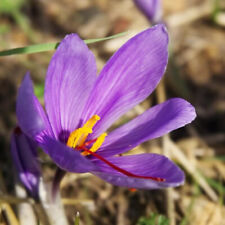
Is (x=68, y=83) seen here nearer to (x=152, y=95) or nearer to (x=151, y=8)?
(x=151, y=8)

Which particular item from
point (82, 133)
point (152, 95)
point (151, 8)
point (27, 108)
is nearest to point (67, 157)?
point (27, 108)

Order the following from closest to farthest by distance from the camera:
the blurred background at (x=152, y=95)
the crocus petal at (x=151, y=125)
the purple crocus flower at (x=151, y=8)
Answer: the crocus petal at (x=151, y=125) < the blurred background at (x=152, y=95) < the purple crocus flower at (x=151, y=8)

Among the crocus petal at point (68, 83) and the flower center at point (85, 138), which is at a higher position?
the crocus petal at point (68, 83)

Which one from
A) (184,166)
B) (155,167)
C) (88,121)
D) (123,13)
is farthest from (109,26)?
(155,167)

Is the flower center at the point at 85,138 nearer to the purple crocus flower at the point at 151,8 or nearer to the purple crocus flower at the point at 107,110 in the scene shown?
the purple crocus flower at the point at 107,110

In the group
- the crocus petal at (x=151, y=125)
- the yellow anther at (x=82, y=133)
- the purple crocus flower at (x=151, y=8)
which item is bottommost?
the crocus petal at (x=151, y=125)

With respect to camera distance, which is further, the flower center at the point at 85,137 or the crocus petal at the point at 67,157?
the flower center at the point at 85,137

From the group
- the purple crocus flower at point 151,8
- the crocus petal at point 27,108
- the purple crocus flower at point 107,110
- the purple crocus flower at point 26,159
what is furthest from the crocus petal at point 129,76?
the purple crocus flower at point 151,8
